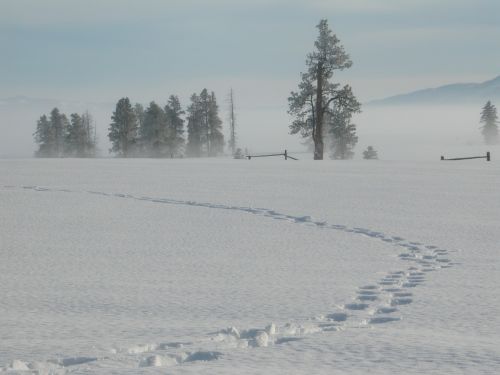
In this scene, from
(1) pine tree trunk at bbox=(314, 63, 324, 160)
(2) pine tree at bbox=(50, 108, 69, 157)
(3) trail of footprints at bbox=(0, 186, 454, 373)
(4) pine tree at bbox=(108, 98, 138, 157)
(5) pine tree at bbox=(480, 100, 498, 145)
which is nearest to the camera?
(3) trail of footprints at bbox=(0, 186, 454, 373)

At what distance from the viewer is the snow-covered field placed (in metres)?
3.78

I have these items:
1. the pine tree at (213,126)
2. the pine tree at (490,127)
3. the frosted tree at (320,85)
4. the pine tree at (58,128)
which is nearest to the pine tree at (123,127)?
A: the pine tree at (213,126)

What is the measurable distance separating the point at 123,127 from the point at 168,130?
5.42m

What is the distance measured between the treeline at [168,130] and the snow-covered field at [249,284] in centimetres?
5524

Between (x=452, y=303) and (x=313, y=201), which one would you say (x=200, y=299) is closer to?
(x=452, y=303)

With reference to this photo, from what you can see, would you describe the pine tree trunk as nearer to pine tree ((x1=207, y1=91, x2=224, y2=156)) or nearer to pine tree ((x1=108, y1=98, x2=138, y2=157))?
pine tree ((x1=108, y1=98, x2=138, y2=157))

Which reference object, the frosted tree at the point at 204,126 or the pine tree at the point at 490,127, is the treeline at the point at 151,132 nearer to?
the frosted tree at the point at 204,126

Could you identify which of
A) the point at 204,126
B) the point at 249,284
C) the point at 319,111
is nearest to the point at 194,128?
the point at 204,126

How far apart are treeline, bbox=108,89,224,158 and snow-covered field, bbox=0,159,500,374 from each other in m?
55.2

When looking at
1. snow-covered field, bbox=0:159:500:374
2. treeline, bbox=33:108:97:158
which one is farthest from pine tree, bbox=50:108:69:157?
snow-covered field, bbox=0:159:500:374

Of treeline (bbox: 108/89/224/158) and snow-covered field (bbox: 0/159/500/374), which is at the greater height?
treeline (bbox: 108/89/224/158)

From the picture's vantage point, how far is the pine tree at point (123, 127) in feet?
227

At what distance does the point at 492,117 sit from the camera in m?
89.2

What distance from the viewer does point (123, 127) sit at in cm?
6969
